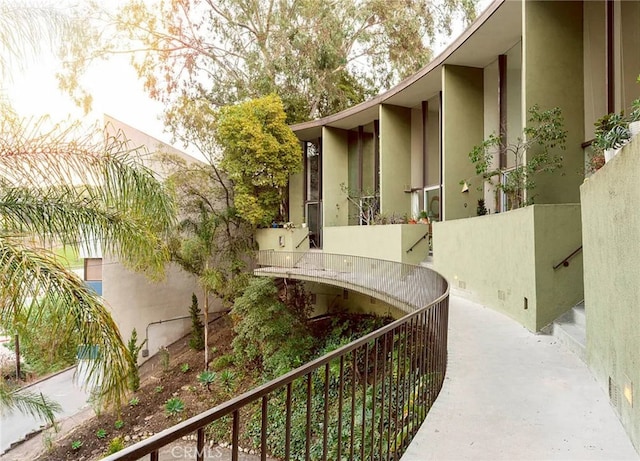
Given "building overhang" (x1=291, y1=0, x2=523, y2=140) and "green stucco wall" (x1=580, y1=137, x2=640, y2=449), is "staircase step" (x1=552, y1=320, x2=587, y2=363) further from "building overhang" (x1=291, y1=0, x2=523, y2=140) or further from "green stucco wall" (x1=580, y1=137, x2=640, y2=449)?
"building overhang" (x1=291, y1=0, x2=523, y2=140)

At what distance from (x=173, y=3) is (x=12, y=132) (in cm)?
2472

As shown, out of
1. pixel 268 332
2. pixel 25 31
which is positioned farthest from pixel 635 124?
pixel 268 332

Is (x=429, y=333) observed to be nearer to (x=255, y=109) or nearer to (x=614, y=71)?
(x=614, y=71)

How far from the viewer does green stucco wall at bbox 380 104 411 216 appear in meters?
16.6

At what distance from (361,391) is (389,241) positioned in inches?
344

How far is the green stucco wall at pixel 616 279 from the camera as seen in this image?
9.99 ft

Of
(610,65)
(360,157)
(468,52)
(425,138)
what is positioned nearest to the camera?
(610,65)

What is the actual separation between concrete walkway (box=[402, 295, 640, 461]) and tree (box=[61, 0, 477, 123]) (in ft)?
66.8

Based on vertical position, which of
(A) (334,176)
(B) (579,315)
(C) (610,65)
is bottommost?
(B) (579,315)

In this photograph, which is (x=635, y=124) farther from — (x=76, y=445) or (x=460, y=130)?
(x=76, y=445)

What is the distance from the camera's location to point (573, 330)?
610 cm

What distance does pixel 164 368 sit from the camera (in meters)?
17.3

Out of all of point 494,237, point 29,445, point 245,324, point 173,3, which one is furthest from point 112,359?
point 173,3

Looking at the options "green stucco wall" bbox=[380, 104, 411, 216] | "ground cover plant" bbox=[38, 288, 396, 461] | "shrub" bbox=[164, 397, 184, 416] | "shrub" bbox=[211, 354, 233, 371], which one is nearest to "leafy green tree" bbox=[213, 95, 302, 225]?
"green stucco wall" bbox=[380, 104, 411, 216]
